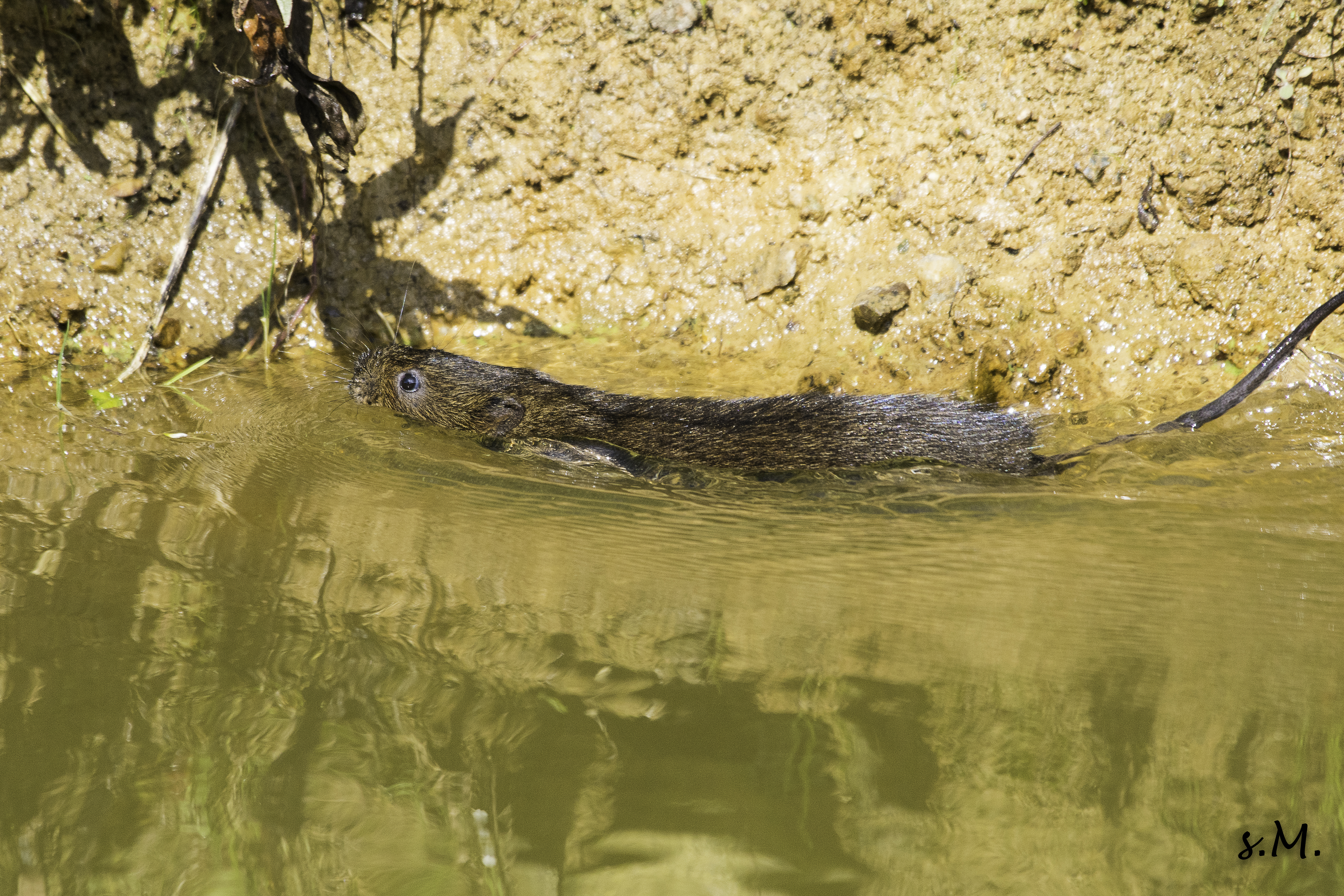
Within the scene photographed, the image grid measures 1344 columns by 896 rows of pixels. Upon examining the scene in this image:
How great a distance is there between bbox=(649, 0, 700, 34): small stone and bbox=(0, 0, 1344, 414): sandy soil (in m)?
0.02

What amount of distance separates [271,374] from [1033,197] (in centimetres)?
363

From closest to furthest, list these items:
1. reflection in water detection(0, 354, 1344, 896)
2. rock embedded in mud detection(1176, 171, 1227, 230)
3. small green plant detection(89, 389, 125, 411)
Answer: reflection in water detection(0, 354, 1344, 896)
small green plant detection(89, 389, 125, 411)
rock embedded in mud detection(1176, 171, 1227, 230)

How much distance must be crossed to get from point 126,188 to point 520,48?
202cm

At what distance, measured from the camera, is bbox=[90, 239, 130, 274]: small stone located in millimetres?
4582

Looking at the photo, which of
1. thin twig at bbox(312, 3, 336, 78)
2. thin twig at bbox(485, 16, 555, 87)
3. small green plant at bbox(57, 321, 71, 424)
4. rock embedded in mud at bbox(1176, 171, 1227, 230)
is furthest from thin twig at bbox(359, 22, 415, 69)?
rock embedded in mud at bbox(1176, 171, 1227, 230)

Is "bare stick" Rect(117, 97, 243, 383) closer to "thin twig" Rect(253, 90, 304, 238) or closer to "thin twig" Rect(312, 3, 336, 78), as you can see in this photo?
"thin twig" Rect(253, 90, 304, 238)

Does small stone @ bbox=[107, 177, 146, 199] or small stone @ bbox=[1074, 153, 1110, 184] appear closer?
small stone @ bbox=[1074, 153, 1110, 184]

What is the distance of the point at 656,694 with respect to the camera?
1.95 metres

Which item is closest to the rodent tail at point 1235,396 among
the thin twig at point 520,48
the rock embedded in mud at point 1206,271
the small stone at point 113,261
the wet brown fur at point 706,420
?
the wet brown fur at point 706,420

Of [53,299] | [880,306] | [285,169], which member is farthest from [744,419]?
[53,299]

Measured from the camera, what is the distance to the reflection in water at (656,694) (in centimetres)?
158

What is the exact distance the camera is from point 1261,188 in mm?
4234

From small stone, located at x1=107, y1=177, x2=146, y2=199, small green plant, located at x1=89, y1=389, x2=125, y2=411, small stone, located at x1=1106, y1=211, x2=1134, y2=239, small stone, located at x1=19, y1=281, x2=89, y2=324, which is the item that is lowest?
small green plant, located at x1=89, y1=389, x2=125, y2=411

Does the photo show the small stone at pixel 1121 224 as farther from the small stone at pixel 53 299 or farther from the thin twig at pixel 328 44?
the small stone at pixel 53 299
